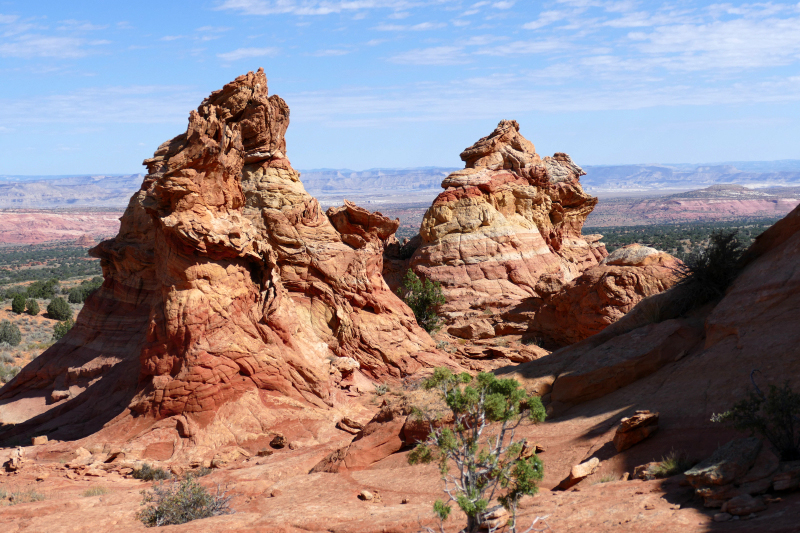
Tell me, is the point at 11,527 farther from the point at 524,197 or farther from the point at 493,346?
the point at 524,197

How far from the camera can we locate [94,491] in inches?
514

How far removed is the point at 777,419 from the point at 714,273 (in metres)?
6.91

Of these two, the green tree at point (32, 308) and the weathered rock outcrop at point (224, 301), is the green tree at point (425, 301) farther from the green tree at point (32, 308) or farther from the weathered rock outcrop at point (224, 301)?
the green tree at point (32, 308)

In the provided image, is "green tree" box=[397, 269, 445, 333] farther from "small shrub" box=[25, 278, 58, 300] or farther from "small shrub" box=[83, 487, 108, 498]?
"small shrub" box=[25, 278, 58, 300]

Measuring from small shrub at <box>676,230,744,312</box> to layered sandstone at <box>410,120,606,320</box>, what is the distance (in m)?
13.8

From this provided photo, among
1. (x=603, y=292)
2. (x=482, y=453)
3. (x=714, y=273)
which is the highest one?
(x=714, y=273)

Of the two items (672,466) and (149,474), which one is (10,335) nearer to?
(149,474)

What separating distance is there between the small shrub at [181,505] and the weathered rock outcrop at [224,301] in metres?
4.50

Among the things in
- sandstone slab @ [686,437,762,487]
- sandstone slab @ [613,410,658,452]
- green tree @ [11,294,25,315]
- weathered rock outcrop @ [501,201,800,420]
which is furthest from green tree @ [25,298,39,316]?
sandstone slab @ [686,437,762,487]

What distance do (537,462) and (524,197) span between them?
28.1 meters

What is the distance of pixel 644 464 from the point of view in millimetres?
9820

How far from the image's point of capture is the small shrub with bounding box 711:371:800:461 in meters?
8.25

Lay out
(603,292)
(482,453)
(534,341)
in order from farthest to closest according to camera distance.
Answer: (534,341) → (603,292) → (482,453)

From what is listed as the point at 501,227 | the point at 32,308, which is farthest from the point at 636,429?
the point at 32,308
